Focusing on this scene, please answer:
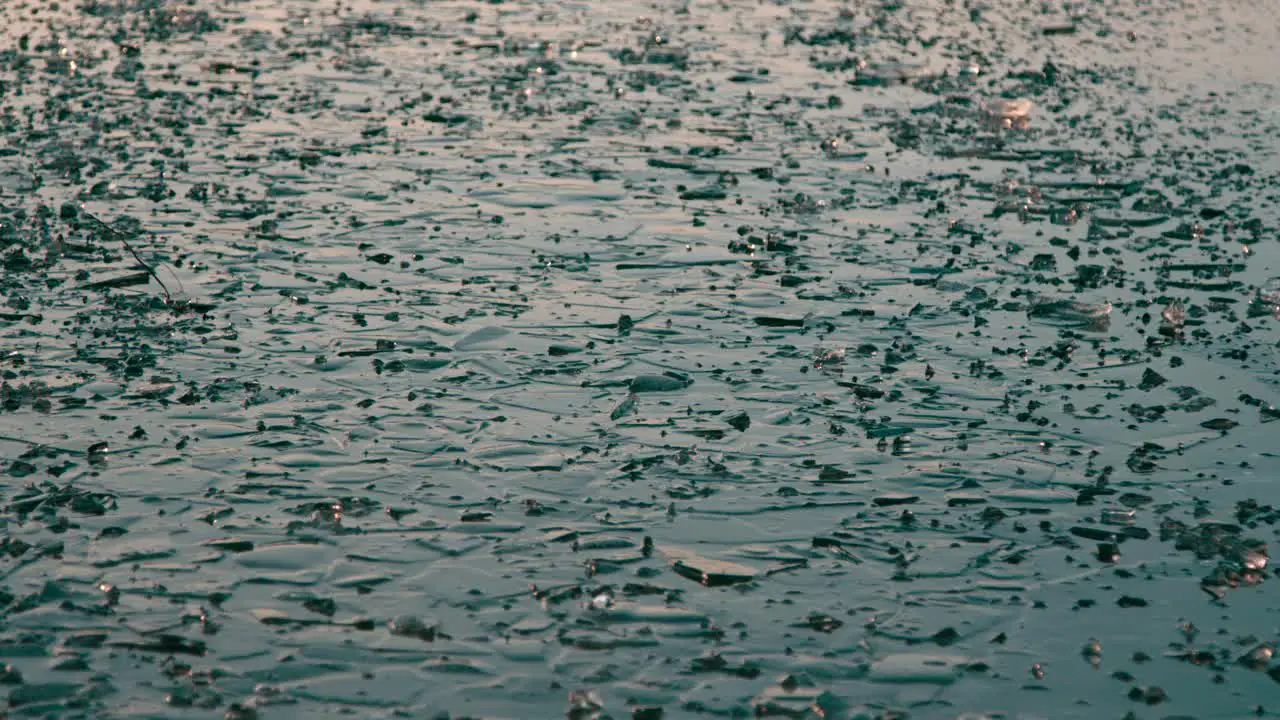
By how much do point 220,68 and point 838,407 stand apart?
38.1 feet

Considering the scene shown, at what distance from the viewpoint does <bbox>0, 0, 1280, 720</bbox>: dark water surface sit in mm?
6375

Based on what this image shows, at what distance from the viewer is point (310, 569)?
23.0ft

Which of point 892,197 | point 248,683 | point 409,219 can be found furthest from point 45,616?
point 892,197

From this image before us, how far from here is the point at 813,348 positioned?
1008cm

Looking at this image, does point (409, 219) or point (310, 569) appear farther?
point (409, 219)

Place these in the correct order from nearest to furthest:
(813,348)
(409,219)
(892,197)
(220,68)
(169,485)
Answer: (169,485)
(813,348)
(409,219)
(892,197)
(220,68)

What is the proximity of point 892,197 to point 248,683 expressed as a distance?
9.26 meters

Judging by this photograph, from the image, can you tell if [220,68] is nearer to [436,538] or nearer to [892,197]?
[892,197]

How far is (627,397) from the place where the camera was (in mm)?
9188

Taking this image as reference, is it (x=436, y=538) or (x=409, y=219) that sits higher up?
(x=409, y=219)

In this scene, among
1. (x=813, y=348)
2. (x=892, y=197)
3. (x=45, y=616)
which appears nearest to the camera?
(x=45, y=616)

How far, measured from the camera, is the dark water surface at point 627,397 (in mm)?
6375

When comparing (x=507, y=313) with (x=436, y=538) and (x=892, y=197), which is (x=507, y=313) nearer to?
(x=436, y=538)

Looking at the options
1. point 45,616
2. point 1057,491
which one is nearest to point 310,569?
point 45,616
